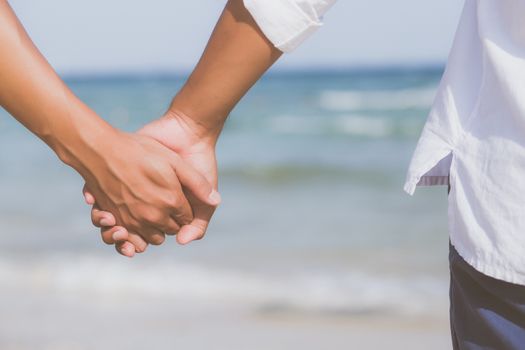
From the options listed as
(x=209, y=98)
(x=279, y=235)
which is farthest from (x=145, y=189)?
(x=279, y=235)

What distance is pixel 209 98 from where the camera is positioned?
180cm

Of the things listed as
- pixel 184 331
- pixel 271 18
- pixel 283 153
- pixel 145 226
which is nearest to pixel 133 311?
pixel 184 331

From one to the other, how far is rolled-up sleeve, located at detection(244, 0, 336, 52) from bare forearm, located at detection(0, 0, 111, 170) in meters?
0.43

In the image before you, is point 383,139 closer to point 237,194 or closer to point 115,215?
point 237,194

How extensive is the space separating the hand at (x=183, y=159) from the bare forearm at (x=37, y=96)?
17cm

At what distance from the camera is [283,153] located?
453 inches

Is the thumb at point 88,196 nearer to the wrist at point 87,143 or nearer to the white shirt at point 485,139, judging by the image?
the wrist at point 87,143

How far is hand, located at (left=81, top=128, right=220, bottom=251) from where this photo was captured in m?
1.90

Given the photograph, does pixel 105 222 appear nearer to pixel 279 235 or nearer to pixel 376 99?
pixel 279 235

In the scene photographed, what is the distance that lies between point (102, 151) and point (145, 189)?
120mm

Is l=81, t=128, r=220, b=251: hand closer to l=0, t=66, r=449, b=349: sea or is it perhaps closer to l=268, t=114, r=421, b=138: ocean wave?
l=0, t=66, r=449, b=349: sea

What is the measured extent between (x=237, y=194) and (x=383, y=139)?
15.0 ft

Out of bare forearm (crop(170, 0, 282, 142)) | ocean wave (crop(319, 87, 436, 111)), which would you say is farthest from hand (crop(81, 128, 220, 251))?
ocean wave (crop(319, 87, 436, 111))

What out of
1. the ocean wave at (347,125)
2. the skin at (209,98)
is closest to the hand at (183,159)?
the skin at (209,98)
